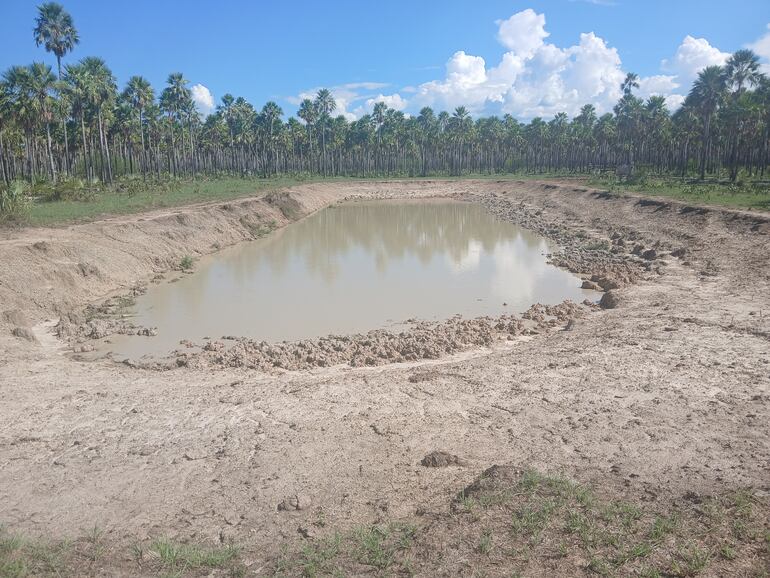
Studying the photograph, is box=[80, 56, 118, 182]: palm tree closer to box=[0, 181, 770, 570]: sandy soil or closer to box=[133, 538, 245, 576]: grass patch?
box=[0, 181, 770, 570]: sandy soil

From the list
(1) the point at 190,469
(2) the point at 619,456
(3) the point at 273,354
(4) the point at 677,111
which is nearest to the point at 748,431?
(2) the point at 619,456

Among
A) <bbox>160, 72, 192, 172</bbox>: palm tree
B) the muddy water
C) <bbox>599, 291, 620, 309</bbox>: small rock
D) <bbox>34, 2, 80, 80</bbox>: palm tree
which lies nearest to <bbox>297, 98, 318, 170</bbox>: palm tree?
<bbox>160, 72, 192, 172</bbox>: palm tree

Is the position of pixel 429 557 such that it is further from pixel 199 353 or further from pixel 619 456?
pixel 199 353

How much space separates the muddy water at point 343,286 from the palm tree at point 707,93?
33.5 metres

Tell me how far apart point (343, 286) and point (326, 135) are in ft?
259

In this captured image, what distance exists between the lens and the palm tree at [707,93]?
52.3 metres

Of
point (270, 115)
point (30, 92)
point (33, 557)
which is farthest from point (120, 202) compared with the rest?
point (270, 115)

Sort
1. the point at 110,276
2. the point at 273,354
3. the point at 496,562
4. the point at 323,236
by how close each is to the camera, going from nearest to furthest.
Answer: the point at 496,562 < the point at 273,354 < the point at 110,276 < the point at 323,236

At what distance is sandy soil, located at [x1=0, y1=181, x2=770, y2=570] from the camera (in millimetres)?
5617

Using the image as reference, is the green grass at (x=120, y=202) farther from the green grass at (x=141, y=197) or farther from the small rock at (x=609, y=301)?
the small rock at (x=609, y=301)

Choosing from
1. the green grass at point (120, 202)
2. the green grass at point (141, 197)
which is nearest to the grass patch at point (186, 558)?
the green grass at point (141, 197)

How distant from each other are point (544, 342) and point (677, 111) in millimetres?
59532

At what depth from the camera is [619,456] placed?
6.34 m

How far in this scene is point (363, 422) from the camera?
298 inches
